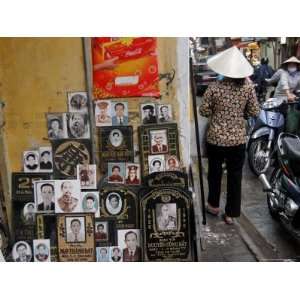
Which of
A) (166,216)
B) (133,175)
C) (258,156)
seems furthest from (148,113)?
(258,156)

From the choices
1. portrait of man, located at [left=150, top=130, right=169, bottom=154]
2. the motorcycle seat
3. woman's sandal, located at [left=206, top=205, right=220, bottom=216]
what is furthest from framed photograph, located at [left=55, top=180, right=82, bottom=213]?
the motorcycle seat

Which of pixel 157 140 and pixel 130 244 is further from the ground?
pixel 157 140

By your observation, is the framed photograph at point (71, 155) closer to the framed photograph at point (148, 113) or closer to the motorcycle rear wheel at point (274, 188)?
the framed photograph at point (148, 113)

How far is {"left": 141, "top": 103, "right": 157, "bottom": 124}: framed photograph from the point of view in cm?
327

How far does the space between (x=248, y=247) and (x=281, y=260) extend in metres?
0.22

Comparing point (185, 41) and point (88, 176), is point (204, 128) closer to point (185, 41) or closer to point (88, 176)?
point (185, 41)

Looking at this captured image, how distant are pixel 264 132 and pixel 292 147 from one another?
0.22 meters

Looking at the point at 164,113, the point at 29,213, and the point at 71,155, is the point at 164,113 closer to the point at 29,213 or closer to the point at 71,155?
the point at 71,155

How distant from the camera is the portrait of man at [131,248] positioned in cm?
346

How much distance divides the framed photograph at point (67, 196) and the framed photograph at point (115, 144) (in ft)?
0.76

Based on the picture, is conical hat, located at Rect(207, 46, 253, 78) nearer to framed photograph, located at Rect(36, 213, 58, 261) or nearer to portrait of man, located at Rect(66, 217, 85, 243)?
portrait of man, located at Rect(66, 217, 85, 243)

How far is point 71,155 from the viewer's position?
11.0 ft

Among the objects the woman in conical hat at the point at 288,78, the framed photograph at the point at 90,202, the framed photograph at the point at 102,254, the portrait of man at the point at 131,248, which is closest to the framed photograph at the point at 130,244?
the portrait of man at the point at 131,248

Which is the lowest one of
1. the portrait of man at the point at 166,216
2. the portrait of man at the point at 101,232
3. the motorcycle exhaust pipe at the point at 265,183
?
the portrait of man at the point at 101,232
